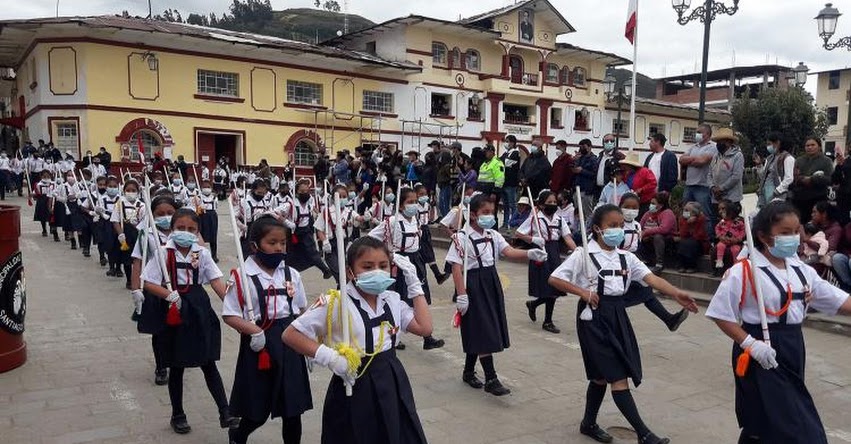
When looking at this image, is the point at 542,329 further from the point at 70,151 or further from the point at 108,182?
the point at 70,151

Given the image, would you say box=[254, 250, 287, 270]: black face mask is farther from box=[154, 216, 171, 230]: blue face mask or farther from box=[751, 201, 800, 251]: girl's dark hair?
box=[751, 201, 800, 251]: girl's dark hair

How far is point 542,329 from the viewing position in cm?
837

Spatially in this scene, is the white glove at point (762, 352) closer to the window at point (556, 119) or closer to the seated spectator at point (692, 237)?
the seated spectator at point (692, 237)

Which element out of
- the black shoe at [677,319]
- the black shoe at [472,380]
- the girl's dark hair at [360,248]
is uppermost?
the girl's dark hair at [360,248]

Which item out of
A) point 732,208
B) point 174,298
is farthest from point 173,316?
point 732,208

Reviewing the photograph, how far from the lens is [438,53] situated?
3391 cm

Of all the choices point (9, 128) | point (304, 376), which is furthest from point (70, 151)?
point (304, 376)

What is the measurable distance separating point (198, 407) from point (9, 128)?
1436 inches

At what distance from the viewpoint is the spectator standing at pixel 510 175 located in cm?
1457

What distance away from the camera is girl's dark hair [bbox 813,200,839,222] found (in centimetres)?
899

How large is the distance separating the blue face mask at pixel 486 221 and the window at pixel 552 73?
112 feet

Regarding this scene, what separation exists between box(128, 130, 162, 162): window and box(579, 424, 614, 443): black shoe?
24528mm

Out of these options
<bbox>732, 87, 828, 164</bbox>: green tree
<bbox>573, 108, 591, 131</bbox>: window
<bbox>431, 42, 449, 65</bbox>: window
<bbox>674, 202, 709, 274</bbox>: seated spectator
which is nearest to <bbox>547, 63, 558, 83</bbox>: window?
<bbox>573, 108, 591, 131</bbox>: window

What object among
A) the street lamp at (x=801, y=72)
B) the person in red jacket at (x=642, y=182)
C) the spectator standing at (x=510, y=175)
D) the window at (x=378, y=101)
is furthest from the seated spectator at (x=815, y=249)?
the window at (x=378, y=101)
